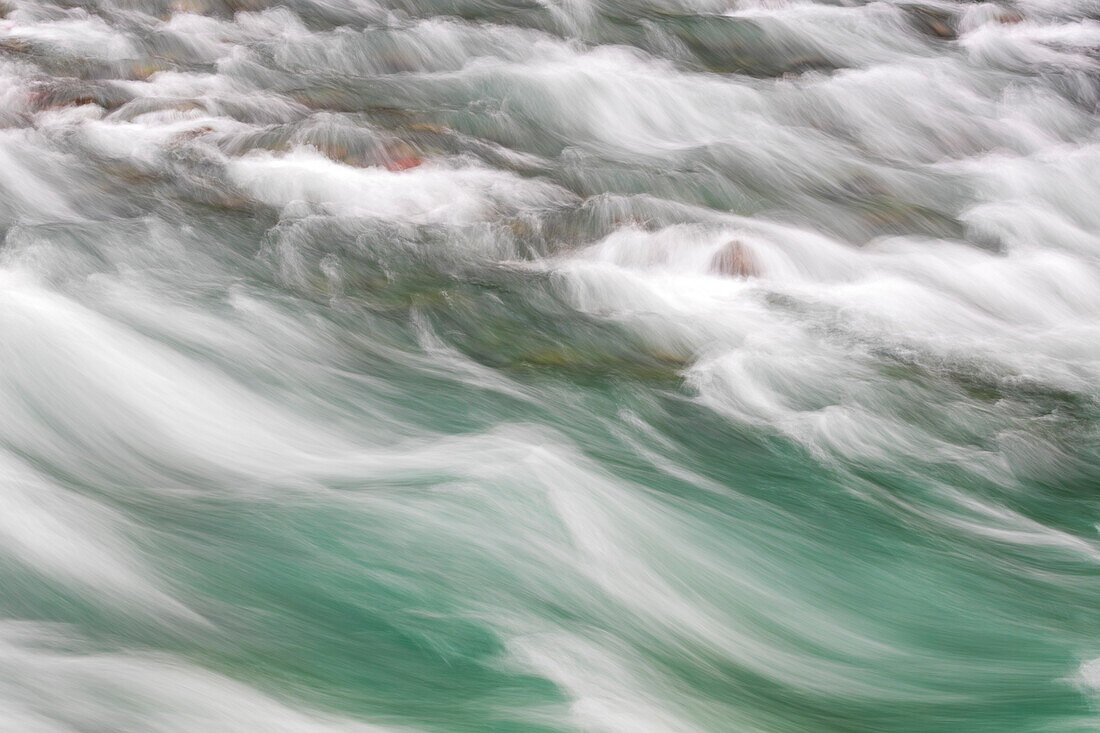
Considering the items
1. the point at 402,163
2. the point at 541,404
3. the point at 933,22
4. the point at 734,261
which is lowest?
the point at 541,404

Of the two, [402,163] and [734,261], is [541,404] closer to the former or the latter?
[734,261]

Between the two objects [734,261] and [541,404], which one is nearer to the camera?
[541,404]

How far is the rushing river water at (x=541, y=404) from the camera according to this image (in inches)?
132

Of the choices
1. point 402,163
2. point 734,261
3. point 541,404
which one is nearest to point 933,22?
point 734,261

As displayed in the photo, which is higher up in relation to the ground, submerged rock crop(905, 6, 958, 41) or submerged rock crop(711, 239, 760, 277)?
submerged rock crop(905, 6, 958, 41)

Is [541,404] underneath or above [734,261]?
underneath

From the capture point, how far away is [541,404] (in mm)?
4801

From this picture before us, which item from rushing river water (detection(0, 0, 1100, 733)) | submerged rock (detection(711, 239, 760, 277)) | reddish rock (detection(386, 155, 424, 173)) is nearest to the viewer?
rushing river water (detection(0, 0, 1100, 733))

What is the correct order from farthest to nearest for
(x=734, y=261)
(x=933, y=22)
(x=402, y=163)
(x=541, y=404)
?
(x=933, y=22) < (x=402, y=163) < (x=734, y=261) < (x=541, y=404)

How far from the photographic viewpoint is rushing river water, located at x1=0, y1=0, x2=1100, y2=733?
336 centimetres

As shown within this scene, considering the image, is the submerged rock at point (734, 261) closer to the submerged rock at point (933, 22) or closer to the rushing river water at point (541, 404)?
the rushing river water at point (541, 404)

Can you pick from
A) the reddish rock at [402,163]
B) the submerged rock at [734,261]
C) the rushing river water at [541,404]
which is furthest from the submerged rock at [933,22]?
the reddish rock at [402,163]

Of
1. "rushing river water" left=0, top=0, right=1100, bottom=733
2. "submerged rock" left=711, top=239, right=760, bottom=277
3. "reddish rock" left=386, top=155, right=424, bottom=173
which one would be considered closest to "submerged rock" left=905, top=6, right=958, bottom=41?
"rushing river water" left=0, top=0, right=1100, bottom=733

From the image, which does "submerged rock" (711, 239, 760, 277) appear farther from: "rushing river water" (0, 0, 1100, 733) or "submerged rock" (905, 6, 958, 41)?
"submerged rock" (905, 6, 958, 41)
